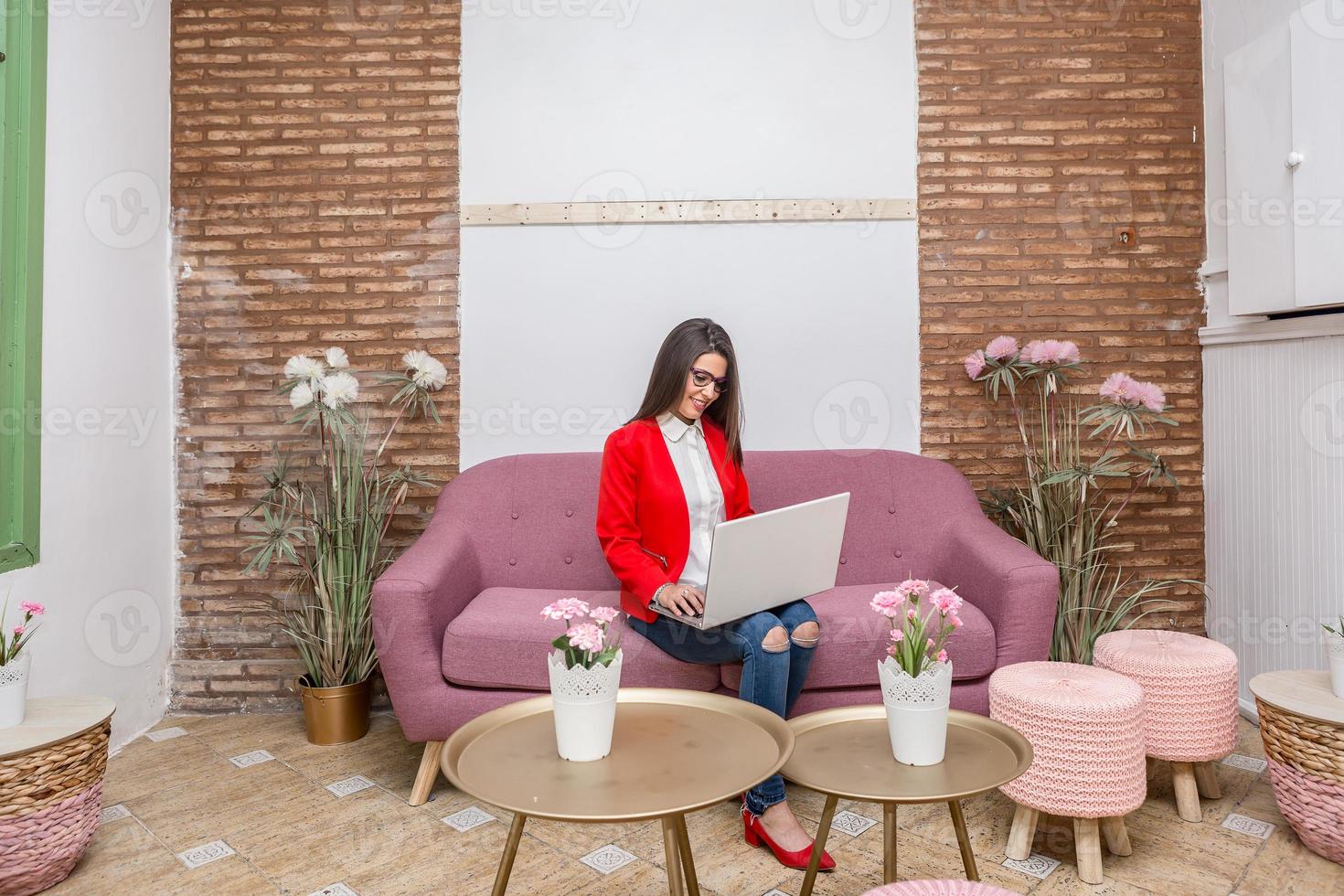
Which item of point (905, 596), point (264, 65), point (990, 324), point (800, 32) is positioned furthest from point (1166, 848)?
point (264, 65)

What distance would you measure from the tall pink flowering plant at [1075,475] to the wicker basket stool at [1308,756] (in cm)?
83

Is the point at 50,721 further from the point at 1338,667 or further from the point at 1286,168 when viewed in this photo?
the point at 1286,168

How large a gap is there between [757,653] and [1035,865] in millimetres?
846

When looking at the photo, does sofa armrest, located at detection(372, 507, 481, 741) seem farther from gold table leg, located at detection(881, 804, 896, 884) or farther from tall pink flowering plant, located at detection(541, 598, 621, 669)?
gold table leg, located at detection(881, 804, 896, 884)

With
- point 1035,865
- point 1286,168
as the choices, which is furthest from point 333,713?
point 1286,168

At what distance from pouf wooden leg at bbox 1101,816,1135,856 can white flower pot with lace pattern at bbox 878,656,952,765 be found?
912 mm

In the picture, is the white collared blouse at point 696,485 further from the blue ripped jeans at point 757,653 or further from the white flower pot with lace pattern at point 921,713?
the white flower pot with lace pattern at point 921,713

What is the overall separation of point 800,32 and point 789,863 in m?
3.03

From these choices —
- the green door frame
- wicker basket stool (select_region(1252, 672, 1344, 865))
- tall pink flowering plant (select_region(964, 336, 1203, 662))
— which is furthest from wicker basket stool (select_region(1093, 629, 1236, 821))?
the green door frame

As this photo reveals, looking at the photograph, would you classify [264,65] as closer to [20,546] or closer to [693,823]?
[20,546]

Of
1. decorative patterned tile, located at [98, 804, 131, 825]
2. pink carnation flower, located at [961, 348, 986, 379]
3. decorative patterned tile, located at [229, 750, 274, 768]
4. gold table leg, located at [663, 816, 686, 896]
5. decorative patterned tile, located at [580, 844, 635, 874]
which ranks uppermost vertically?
pink carnation flower, located at [961, 348, 986, 379]

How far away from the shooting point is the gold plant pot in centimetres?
304

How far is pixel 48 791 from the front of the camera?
6.45ft

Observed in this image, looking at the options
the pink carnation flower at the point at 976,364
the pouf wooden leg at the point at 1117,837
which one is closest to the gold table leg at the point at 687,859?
the pouf wooden leg at the point at 1117,837
